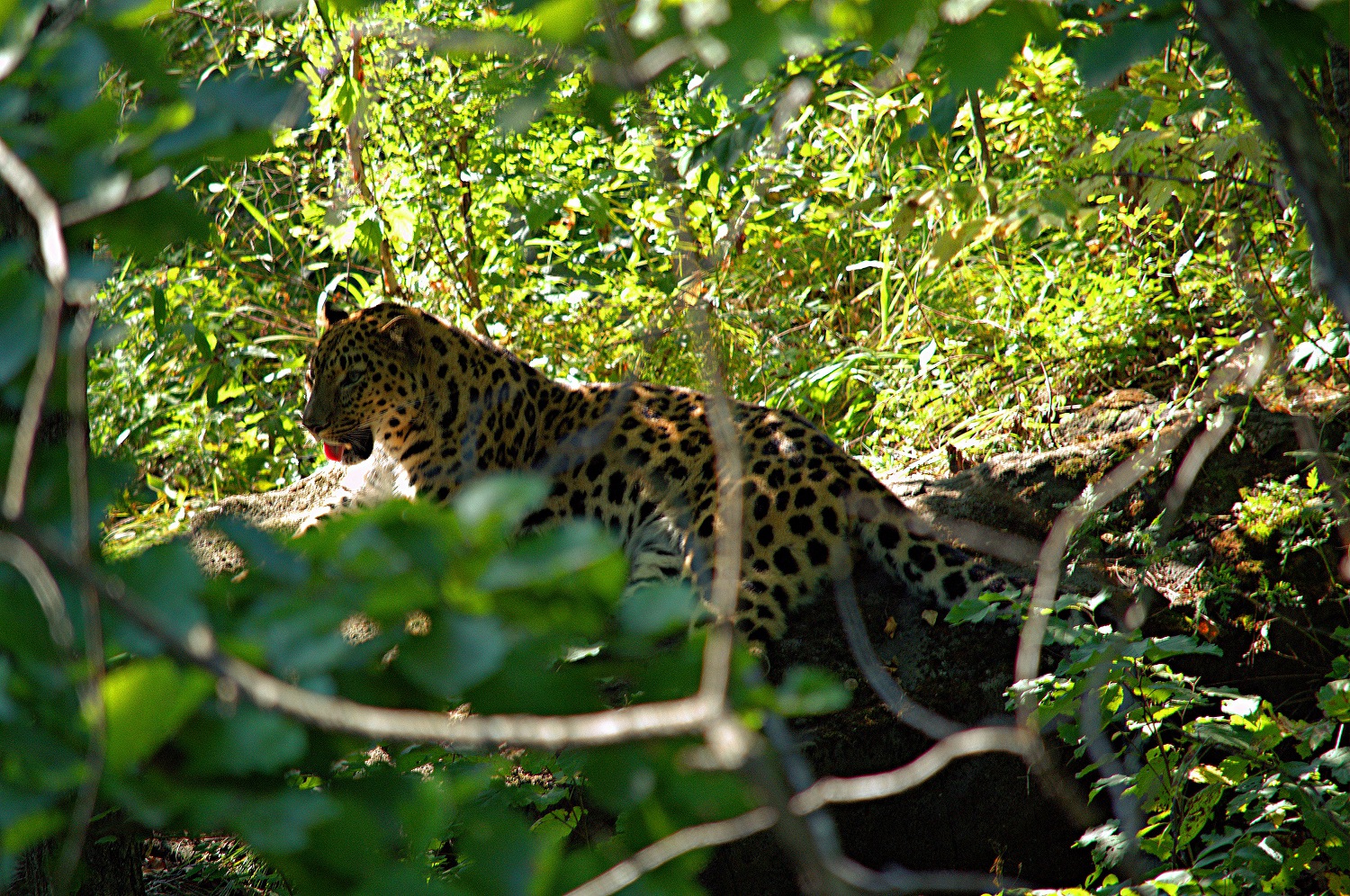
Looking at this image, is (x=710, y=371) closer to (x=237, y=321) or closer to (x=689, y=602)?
(x=689, y=602)

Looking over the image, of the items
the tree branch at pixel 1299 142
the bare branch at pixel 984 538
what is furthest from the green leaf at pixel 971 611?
the tree branch at pixel 1299 142

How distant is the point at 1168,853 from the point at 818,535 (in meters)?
1.87

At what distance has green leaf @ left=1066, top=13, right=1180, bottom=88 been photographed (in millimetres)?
1675

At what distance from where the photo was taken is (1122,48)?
5.59 feet

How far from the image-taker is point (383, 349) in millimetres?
5305

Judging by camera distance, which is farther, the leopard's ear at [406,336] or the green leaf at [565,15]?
the leopard's ear at [406,336]

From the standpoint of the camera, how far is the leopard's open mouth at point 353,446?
17.9 ft

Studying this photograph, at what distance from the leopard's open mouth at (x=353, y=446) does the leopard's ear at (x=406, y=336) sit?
1.43ft

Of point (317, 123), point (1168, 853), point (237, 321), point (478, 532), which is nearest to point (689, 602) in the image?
point (478, 532)

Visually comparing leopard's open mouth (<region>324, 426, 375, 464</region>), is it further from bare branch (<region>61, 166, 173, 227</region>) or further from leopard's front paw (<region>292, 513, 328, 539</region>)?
bare branch (<region>61, 166, 173, 227</region>)

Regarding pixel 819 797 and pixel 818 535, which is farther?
pixel 818 535

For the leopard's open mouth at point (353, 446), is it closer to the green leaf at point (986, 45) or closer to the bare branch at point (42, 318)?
the green leaf at point (986, 45)

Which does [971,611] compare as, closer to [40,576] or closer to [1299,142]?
[1299,142]

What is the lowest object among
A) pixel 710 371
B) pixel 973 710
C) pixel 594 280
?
pixel 973 710
